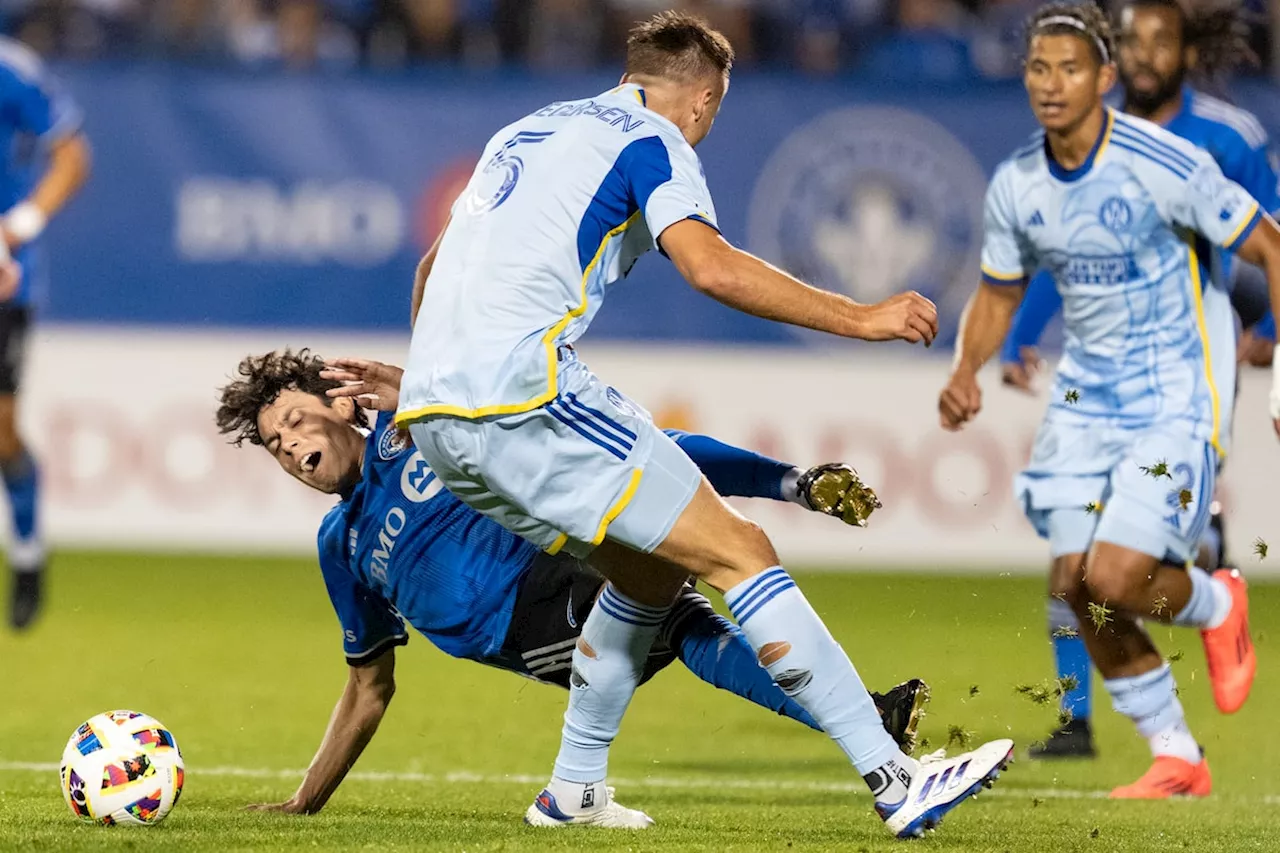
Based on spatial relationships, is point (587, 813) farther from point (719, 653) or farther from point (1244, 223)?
point (1244, 223)

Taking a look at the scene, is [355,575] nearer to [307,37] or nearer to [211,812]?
[211,812]

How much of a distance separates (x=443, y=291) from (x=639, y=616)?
103 centimetres

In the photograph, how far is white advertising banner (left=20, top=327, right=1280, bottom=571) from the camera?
1230 cm

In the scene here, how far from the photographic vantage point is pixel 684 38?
4977mm

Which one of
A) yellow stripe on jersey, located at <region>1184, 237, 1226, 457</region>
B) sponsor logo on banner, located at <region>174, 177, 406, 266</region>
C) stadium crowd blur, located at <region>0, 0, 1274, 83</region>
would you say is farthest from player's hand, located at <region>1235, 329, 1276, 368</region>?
sponsor logo on banner, located at <region>174, 177, 406, 266</region>

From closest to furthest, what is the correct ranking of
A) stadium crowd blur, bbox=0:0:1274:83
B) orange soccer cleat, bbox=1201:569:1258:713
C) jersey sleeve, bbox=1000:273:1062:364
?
orange soccer cleat, bbox=1201:569:1258:713 < jersey sleeve, bbox=1000:273:1062:364 < stadium crowd blur, bbox=0:0:1274:83

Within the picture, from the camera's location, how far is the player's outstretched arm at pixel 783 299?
4469mm

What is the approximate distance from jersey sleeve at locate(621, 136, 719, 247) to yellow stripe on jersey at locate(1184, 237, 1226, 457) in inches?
107

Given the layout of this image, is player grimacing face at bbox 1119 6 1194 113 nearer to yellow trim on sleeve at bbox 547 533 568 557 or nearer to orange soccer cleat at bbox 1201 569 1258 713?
orange soccer cleat at bbox 1201 569 1258 713

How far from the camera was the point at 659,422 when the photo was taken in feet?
41.7

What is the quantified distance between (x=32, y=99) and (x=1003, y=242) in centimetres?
731

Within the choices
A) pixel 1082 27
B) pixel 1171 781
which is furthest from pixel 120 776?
pixel 1082 27

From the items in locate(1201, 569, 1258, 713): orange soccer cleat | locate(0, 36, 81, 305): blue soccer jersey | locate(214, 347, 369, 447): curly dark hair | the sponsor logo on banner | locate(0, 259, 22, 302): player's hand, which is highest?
locate(214, 347, 369, 447): curly dark hair

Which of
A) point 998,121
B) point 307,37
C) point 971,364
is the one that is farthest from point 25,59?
point 971,364
